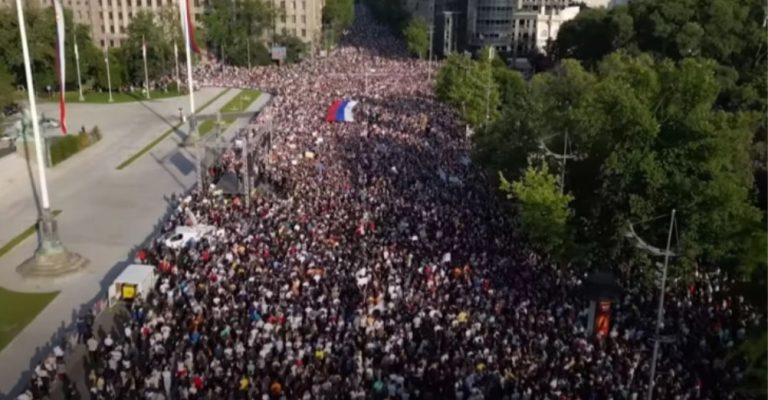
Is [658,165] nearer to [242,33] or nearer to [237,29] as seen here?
[242,33]

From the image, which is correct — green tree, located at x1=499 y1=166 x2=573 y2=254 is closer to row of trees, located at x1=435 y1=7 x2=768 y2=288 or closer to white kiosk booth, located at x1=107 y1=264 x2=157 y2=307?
row of trees, located at x1=435 y1=7 x2=768 y2=288

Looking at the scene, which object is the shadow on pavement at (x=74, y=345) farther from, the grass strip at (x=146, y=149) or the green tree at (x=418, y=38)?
the green tree at (x=418, y=38)

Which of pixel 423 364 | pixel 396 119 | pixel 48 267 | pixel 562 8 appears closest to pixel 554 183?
pixel 423 364

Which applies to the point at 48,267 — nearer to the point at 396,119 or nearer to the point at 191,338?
the point at 191,338

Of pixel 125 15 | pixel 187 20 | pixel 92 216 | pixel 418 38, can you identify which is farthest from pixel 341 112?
pixel 125 15

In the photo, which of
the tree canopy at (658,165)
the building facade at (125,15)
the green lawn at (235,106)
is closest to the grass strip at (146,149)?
the green lawn at (235,106)

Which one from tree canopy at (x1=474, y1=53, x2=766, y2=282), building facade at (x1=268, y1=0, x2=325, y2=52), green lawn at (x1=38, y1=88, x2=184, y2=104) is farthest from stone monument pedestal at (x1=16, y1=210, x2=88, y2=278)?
building facade at (x1=268, y1=0, x2=325, y2=52)

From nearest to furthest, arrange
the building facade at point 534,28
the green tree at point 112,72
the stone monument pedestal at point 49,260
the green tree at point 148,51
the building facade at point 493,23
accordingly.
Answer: the stone monument pedestal at point 49,260
the green tree at point 112,72
the green tree at point 148,51
the building facade at point 493,23
the building facade at point 534,28
